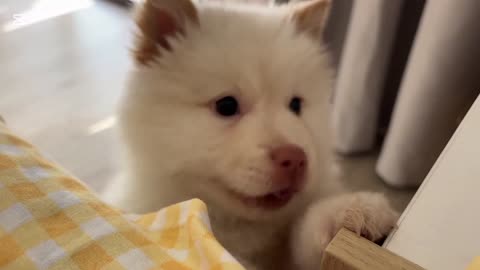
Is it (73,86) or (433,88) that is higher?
(433,88)

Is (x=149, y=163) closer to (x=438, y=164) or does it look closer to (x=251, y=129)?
(x=251, y=129)

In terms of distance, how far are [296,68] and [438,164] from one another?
47 centimetres

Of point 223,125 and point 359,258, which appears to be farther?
point 223,125

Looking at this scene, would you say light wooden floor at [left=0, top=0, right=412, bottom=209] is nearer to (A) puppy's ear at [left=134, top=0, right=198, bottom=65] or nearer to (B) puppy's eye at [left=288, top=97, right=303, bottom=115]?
(A) puppy's ear at [left=134, top=0, right=198, bottom=65]

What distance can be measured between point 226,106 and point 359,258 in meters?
0.65

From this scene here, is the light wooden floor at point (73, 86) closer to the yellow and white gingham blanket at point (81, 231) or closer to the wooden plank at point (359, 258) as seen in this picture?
the yellow and white gingham blanket at point (81, 231)

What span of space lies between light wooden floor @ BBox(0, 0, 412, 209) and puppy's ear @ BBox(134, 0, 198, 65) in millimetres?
796

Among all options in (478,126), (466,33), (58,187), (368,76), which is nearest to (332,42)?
(368,76)

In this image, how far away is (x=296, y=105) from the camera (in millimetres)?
1177

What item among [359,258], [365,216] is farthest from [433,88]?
[359,258]

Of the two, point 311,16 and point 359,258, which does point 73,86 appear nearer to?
point 311,16

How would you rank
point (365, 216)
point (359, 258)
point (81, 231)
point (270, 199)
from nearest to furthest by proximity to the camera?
point (359, 258)
point (81, 231)
point (365, 216)
point (270, 199)

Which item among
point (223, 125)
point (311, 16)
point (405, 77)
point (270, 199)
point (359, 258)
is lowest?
point (405, 77)

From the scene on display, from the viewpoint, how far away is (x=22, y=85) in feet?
8.30
